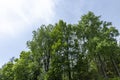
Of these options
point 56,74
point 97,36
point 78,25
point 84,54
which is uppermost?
point 78,25

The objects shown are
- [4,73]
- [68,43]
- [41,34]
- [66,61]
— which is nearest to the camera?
[66,61]

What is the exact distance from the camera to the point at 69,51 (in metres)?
40.3

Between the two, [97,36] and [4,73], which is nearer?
[97,36]

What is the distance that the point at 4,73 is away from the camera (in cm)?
5056

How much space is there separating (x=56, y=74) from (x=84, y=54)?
24.2 ft

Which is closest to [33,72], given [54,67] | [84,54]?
[54,67]

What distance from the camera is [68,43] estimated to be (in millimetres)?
41250

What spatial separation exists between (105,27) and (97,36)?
10.7 feet

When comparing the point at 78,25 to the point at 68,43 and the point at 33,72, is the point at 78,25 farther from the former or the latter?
the point at 33,72

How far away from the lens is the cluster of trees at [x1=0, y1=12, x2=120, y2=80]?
1539 inches

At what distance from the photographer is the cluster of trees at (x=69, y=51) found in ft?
128

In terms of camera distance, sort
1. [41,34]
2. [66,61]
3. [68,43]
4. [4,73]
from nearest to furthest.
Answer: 1. [66,61]
2. [68,43]
3. [41,34]
4. [4,73]

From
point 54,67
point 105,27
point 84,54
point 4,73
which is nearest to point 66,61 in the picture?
point 54,67

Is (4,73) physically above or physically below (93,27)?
below
